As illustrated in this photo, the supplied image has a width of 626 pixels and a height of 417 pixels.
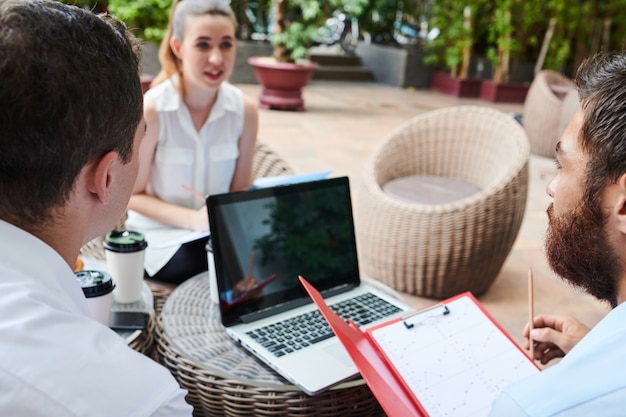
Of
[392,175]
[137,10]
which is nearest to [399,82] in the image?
[137,10]

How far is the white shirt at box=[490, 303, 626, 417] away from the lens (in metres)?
0.76

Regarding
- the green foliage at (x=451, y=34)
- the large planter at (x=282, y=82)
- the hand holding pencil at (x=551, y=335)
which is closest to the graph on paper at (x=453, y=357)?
the hand holding pencil at (x=551, y=335)

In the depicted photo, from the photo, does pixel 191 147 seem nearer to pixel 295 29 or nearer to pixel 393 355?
pixel 393 355

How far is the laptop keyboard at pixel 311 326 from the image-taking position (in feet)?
4.67

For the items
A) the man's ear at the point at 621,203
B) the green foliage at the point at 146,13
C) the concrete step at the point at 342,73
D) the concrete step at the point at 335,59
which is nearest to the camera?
the man's ear at the point at 621,203

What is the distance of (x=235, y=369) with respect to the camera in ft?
4.48

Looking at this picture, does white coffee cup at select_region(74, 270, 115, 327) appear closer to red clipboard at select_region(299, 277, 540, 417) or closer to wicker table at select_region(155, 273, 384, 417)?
wicker table at select_region(155, 273, 384, 417)

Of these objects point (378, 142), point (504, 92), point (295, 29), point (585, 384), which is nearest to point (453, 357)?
point (585, 384)

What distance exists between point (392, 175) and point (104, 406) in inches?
110

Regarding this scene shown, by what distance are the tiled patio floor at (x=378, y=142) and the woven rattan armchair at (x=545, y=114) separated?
0.53 ft

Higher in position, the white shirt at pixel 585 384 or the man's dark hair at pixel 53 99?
the man's dark hair at pixel 53 99

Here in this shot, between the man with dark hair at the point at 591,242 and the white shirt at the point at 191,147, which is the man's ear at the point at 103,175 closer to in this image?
the man with dark hair at the point at 591,242

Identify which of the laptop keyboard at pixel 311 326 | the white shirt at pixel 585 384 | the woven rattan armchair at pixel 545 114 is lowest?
the woven rattan armchair at pixel 545 114

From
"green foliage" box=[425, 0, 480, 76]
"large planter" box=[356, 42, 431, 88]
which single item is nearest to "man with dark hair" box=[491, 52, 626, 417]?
"green foliage" box=[425, 0, 480, 76]
